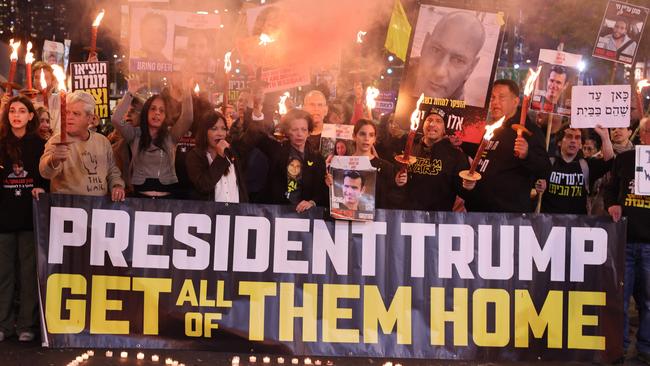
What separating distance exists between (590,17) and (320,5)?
25.3ft

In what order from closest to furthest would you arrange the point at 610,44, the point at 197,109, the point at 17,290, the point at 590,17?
the point at 17,290, the point at 197,109, the point at 610,44, the point at 590,17

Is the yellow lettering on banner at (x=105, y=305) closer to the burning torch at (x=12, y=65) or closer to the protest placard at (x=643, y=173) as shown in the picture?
the burning torch at (x=12, y=65)

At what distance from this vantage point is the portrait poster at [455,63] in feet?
21.0

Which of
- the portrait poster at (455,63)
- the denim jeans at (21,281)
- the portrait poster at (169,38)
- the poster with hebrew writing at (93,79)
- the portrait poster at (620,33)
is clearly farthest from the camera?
the portrait poster at (169,38)

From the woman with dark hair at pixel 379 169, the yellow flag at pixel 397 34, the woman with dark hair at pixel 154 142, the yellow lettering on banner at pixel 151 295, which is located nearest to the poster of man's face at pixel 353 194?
the woman with dark hair at pixel 379 169

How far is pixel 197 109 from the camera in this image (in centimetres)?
682

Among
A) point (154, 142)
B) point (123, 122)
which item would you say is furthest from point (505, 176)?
point (123, 122)

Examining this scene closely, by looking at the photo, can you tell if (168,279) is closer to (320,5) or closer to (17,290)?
(17,290)

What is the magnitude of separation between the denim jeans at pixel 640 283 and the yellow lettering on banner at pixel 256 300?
8.43 feet

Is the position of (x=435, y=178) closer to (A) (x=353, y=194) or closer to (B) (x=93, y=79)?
(A) (x=353, y=194)

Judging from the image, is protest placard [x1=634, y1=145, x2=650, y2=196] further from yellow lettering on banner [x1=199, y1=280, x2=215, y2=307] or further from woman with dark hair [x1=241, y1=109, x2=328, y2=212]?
yellow lettering on banner [x1=199, y1=280, x2=215, y2=307]

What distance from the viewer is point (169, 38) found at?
7.60 meters

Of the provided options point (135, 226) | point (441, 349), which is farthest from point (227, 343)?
point (441, 349)

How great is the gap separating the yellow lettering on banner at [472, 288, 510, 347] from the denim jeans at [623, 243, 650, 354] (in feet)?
3.10
